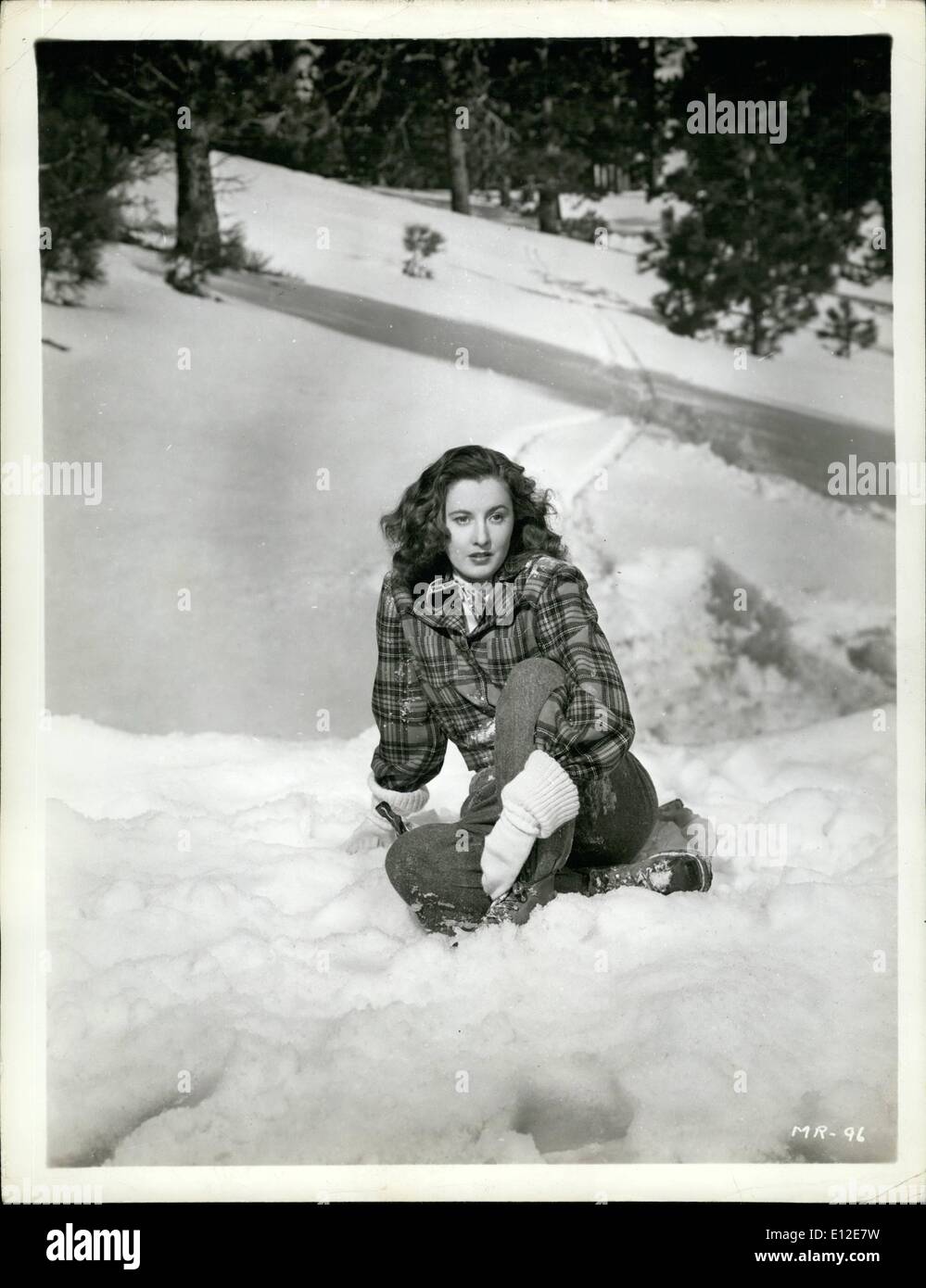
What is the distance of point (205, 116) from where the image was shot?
226 centimetres

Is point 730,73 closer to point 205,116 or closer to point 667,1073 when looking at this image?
point 205,116

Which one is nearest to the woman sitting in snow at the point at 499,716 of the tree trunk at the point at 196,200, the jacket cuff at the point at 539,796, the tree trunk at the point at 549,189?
the jacket cuff at the point at 539,796

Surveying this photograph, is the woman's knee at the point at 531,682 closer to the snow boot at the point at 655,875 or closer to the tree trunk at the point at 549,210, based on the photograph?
the snow boot at the point at 655,875

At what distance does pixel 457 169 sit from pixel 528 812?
4.27 feet

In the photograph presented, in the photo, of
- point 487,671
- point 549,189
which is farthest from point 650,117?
point 487,671

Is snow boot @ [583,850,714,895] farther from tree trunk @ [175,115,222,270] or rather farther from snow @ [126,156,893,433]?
tree trunk @ [175,115,222,270]

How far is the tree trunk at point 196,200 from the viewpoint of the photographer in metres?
2.29

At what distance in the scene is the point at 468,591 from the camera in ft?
6.40

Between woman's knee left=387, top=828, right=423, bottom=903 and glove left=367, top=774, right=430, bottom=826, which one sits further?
glove left=367, top=774, right=430, bottom=826

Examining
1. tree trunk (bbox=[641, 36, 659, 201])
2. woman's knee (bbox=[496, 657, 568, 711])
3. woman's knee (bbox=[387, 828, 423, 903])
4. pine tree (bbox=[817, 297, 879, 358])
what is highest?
tree trunk (bbox=[641, 36, 659, 201])

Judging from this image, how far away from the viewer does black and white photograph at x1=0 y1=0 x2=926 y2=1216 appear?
1.78 metres

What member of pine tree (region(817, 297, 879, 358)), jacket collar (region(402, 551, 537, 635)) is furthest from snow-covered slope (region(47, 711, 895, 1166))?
pine tree (region(817, 297, 879, 358))

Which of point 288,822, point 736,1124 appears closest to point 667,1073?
point 736,1124

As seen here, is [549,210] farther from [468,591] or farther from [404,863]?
[404,863]
